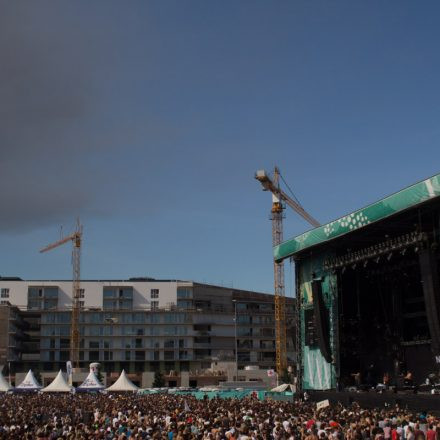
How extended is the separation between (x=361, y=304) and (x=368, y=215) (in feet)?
30.0

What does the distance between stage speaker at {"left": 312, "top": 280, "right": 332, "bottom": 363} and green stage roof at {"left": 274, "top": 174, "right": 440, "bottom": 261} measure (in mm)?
2832

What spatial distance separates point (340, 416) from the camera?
22.1 m

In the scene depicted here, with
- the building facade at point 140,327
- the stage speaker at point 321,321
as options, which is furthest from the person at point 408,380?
the building facade at point 140,327

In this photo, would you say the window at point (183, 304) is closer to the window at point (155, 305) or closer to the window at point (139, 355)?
the window at point (155, 305)

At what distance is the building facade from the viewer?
102938 millimetres

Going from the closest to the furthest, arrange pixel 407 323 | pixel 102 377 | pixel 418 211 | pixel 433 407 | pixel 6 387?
pixel 433 407
pixel 418 211
pixel 407 323
pixel 6 387
pixel 102 377

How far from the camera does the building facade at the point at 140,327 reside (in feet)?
338

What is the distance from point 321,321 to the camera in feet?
139

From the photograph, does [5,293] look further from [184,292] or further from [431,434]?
[431,434]

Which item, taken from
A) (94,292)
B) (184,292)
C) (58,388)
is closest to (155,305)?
(184,292)

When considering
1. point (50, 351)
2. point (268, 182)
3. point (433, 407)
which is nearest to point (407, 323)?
point (433, 407)

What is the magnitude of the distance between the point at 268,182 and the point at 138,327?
30.0 metres

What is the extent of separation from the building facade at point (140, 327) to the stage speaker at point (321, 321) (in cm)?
5924

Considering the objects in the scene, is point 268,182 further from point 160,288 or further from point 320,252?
point 320,252
